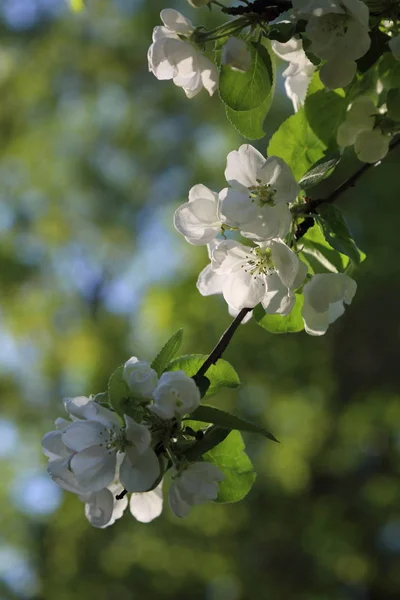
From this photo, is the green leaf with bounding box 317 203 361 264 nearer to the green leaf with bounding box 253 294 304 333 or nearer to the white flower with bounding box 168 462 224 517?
the green leaf with bounding box 253 294 304 333

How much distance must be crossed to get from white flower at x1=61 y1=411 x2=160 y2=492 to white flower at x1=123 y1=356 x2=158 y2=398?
4 centimetres

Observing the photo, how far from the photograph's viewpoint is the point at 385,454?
5859mm

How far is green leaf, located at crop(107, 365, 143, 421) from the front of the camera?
2.32 feet

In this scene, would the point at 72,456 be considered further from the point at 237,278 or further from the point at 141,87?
the point at 141,87

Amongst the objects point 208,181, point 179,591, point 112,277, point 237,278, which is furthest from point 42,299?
point 237,278

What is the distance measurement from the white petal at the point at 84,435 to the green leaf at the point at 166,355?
89 mm

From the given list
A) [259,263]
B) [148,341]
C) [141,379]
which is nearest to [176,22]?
[259,263]

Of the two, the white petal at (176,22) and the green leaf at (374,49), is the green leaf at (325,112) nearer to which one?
the green leaf at (374,49)

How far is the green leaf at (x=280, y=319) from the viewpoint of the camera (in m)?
0.85

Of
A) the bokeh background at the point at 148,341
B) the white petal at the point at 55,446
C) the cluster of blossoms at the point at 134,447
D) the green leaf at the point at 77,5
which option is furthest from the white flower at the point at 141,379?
the bokeh background at the point at 148,341

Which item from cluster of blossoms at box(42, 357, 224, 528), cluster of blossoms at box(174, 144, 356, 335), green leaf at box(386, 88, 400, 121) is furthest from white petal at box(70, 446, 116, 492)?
green leaf at box(386, 88, 400, 121)

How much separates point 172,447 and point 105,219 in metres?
6.89

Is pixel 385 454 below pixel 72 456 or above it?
below

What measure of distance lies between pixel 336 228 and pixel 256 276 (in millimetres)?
103
